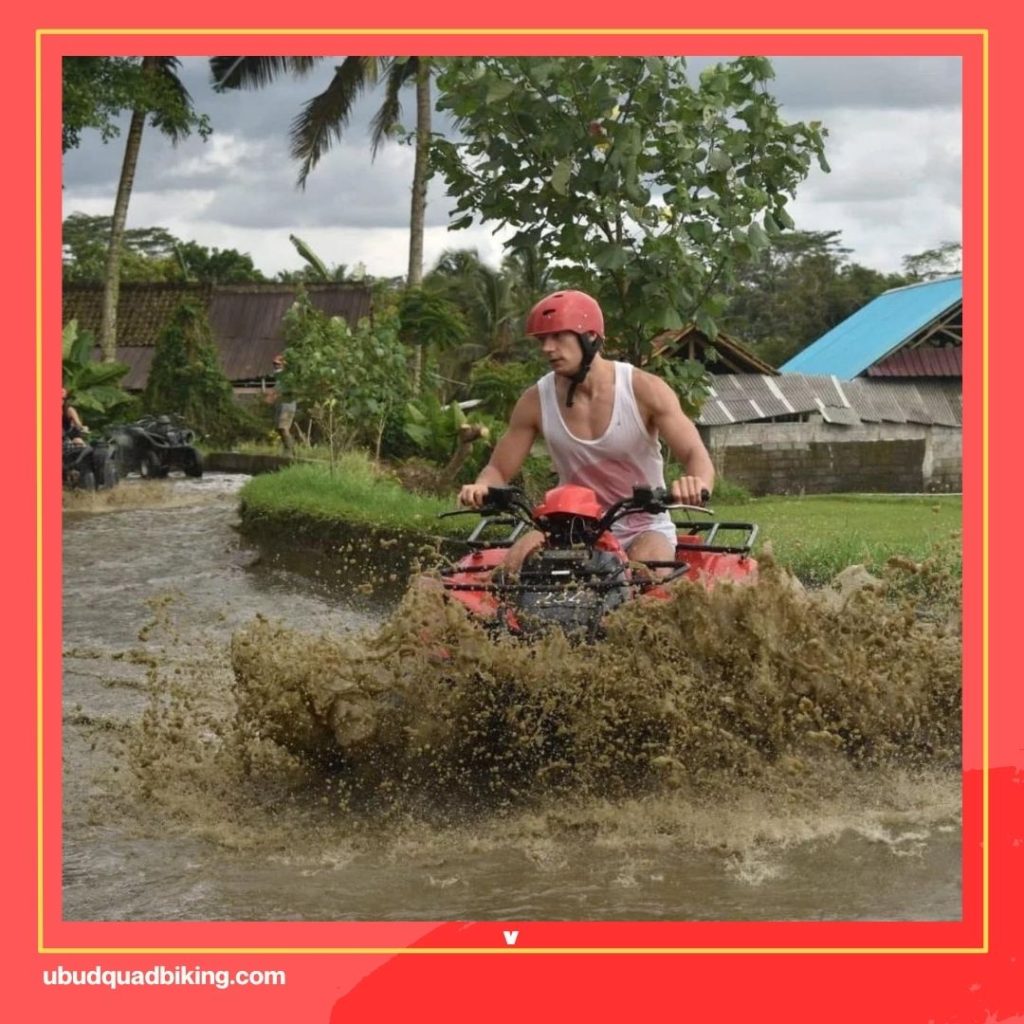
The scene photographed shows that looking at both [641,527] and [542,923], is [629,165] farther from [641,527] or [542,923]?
[542,923]

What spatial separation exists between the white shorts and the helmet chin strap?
1.91ft

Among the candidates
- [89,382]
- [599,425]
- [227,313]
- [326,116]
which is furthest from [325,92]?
[599,425]

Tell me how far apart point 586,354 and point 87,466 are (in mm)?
17847

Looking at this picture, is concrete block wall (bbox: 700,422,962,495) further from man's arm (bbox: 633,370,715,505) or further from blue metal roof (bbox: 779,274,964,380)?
man's arm (bbox: 633,370,715,505)

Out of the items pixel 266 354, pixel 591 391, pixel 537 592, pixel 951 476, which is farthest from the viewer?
pixel 266 354

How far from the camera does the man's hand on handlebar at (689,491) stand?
20.8 ft

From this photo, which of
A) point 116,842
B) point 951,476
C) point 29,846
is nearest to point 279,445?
point 951,476

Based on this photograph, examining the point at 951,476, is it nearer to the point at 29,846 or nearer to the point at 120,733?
the point at 120,733

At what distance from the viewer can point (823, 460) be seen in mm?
30750

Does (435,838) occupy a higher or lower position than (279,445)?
lower

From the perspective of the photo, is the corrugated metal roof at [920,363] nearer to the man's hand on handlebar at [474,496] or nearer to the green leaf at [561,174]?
the green leaf at [561,174]

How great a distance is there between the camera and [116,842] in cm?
703

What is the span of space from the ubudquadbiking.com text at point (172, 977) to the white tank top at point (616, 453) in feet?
10.0

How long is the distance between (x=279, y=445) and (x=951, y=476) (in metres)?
12.4
